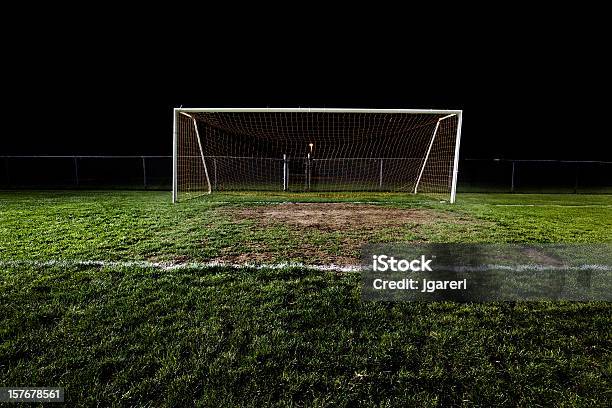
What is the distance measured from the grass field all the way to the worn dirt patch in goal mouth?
1.88 metres

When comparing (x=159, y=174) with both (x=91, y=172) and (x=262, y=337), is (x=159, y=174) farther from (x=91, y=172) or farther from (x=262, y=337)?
(x=262, y=337)

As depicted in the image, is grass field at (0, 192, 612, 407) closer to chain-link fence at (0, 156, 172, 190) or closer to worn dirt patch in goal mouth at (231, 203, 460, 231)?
worn dirt patch in goal mouth at (231, 203, 460, 231)

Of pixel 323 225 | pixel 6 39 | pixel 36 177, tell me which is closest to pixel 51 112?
pixel 6 39

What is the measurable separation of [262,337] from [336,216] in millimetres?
5312

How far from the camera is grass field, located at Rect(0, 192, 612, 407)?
199cm

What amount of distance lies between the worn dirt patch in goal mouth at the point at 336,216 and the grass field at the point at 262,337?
6.16 ft

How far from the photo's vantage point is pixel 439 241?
5410 millimetres

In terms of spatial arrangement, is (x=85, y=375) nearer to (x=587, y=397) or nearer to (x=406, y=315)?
(x=406, y=315)

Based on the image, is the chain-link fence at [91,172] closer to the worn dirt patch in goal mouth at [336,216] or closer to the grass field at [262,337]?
the worn dirt patch in goal mouth at [336,216]

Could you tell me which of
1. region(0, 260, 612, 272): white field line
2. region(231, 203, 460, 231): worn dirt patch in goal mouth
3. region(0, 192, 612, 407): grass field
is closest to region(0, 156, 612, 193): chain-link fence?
region(231, 203, 460, 231): worn dirt patch in goal mouth

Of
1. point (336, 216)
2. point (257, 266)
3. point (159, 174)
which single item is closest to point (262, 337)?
point (257, 266)

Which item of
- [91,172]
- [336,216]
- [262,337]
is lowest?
[262,337]

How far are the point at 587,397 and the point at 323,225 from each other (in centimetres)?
489

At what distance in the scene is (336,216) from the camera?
7699 millimetres
